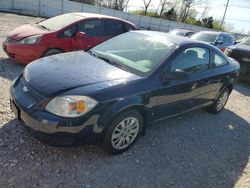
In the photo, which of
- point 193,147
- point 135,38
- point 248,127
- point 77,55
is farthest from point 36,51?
point 248,127

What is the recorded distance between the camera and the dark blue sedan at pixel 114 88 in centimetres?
295

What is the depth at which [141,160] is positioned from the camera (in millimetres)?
3520

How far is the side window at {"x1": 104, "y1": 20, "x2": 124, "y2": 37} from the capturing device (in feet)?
23.7

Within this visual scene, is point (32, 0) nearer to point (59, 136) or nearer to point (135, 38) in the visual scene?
point (135, 38)

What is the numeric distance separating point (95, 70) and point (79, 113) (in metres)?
0.80

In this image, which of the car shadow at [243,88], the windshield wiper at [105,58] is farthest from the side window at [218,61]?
the car shadow at [243,88]

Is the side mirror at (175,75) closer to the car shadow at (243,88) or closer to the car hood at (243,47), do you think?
the car shadow at (243,88)

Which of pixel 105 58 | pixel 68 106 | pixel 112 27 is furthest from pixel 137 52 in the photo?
pixel 112 27

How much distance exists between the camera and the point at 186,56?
13.6 feet

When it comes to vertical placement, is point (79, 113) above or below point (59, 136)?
above

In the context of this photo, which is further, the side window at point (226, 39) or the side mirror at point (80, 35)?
the side window at point (226, 39)

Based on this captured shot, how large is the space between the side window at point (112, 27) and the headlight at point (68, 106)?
15.0 feet

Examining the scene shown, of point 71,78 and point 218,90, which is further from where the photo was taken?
point 218,90

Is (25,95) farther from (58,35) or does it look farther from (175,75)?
(58,35)
